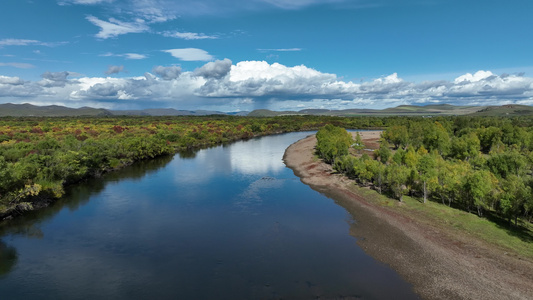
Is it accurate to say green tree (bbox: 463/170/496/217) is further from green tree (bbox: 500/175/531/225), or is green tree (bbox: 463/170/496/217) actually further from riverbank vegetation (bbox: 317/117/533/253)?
green tree (bbox: 500/175/531/225)

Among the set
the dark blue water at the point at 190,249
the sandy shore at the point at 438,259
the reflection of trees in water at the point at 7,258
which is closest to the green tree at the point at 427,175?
the sandy shore at the point at 438,259

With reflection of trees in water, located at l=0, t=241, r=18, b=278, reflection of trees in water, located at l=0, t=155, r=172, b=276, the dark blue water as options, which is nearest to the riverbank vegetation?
the dark blue water

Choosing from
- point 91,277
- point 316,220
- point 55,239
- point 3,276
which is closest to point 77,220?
point 55,239

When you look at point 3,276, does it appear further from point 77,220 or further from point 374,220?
point 374,220

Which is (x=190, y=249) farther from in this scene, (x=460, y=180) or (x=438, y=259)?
(x=460, y=180)

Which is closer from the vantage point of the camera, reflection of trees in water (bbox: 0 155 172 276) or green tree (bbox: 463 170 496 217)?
reflection of trees in water (bbox: 0 155 172 276)

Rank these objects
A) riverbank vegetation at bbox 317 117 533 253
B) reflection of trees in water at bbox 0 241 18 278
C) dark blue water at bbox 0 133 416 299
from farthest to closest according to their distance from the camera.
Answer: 1. riverbank vegetation at bbox 317 117 533 253
2. reflection of trees in water at bbox 0 241 18 278
3. dark blue water at bbox 0 133 416 299
